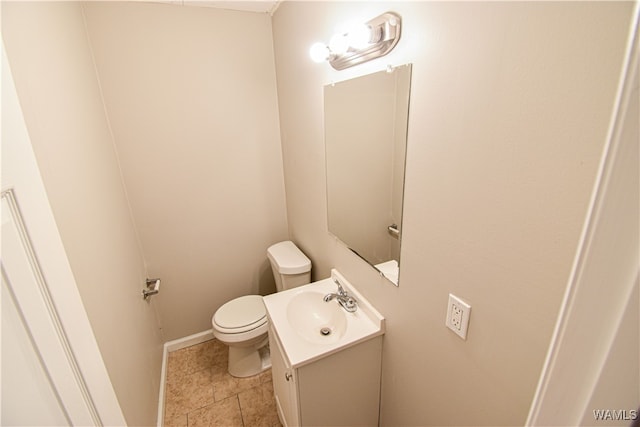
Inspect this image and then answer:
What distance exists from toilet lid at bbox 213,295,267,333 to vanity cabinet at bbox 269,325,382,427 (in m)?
0.47

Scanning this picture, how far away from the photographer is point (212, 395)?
6.18 feet

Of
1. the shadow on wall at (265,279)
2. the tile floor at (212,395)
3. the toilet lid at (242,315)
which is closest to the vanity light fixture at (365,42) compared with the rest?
the toilet lid at (242,315)

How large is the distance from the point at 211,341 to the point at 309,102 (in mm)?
2106

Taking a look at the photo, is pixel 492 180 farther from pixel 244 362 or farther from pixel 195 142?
pixel 244 362

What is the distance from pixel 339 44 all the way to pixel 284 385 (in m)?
1.56

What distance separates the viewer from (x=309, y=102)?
1.59 meters

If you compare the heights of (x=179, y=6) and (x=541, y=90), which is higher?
(x=179, y=6)

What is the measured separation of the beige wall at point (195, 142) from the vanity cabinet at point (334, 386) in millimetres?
1050

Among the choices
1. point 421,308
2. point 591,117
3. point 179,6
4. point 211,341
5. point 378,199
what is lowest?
point 211,341

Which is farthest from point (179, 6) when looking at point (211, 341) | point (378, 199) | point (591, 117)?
point (211, 341)

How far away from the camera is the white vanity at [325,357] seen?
118cm

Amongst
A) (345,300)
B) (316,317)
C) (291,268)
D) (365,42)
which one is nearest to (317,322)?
(316,317)

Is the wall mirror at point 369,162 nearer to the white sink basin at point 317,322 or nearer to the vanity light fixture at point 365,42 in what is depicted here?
the vanity light fixture at point 365,42

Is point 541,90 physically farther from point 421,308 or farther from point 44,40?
point 44,40
